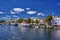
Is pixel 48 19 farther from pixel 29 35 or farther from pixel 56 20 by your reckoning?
pixel 29 35

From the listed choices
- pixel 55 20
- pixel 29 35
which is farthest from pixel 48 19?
pixel 29 35

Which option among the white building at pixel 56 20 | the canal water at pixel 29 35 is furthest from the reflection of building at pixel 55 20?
the canal water at pixel 29 35

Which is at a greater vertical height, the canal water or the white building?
the white building

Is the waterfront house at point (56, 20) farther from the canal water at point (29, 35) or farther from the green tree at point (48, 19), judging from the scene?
the canal water at point (29, 35)

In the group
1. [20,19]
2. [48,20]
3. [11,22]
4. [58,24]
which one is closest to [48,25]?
[48,20]

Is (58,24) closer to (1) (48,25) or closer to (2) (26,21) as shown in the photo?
(1) (48,25)

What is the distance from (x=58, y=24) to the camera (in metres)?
26.6

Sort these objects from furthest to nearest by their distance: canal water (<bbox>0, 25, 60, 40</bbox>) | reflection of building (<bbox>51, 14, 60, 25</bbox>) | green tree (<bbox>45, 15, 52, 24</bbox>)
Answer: reflection of building (<bbox>51, 14, 60, 25</bbox>)
green tree (<bbox>45, 15, 52, 24</bbox>)
canal water (<bbox>0, 25, 60, 40</bbox>)

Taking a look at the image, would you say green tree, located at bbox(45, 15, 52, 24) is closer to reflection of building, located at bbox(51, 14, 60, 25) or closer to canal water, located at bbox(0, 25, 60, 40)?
reflection of building, located at bbox(51, 14, 60, 25)

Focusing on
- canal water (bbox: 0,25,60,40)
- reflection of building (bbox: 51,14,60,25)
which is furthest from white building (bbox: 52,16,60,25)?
canal water (bbox: 0,25,60,40)

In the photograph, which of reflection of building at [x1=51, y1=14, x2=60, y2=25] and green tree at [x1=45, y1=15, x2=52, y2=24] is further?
reflection of building at [x1=51, y1=14, x2=60, y2=25]

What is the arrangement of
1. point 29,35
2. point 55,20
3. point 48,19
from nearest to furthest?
point 29,35 → point 48,19 → point 55,20

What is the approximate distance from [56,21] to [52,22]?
1351 millimetres

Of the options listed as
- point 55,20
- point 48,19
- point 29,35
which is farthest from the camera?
point 55,20
